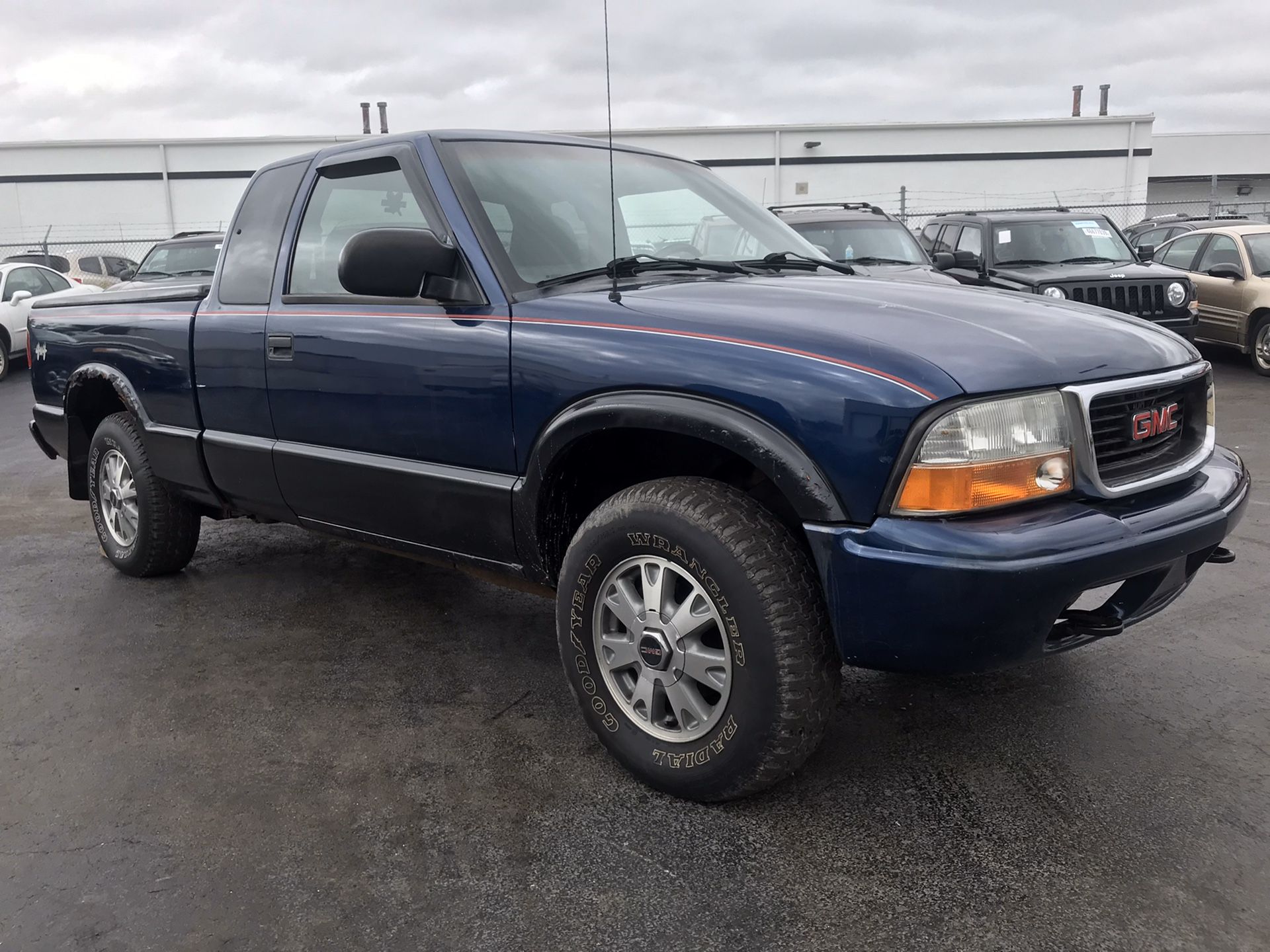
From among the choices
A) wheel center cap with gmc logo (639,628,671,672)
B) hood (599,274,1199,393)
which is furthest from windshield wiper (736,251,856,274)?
wheel center cap with gmc logo (639,628,671,672)

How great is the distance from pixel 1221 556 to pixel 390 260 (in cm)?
247

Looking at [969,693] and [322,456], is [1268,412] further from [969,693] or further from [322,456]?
[322,456]

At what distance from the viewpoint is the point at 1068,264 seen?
10102 mm

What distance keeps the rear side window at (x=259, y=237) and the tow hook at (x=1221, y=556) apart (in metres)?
3.21

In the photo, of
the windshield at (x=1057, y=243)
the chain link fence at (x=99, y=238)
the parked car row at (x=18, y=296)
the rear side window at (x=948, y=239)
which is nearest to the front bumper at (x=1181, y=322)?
the windshield at (x=1057, y=243)

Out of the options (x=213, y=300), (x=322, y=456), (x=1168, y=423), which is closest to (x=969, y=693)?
(x=1168, y=423)

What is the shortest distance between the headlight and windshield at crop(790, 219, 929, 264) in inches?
308

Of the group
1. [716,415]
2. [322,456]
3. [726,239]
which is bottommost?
[322,456]

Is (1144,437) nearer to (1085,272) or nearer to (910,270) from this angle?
(910,270)

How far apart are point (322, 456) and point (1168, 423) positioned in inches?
102

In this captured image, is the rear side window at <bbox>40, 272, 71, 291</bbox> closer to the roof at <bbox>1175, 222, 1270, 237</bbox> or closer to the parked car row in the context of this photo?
the parked car row

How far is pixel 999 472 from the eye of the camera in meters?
2.29

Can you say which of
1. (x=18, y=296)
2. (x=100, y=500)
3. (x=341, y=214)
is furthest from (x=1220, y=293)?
(x=18, y=296)

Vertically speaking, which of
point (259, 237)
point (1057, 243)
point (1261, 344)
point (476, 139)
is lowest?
point (1261, 344)
